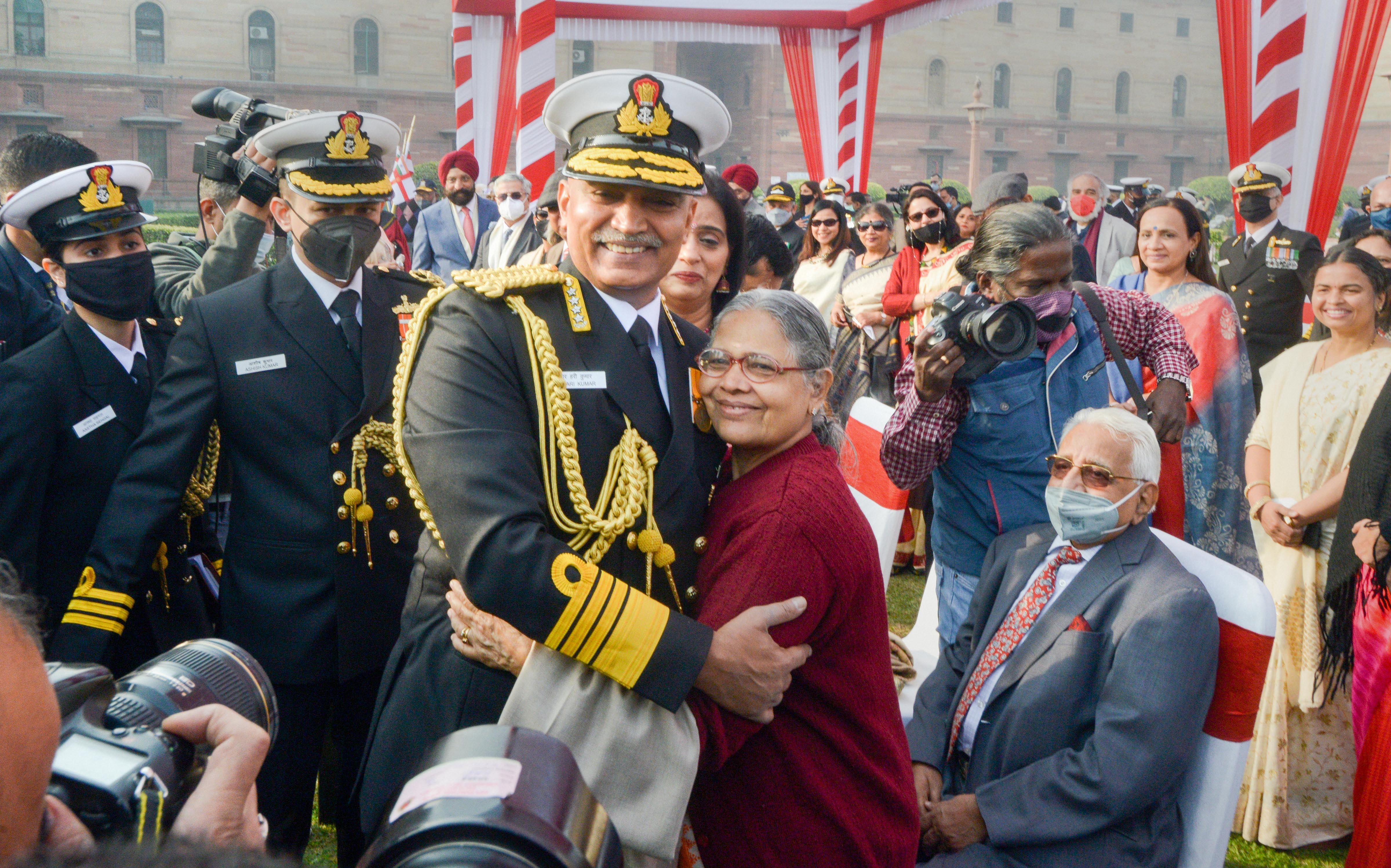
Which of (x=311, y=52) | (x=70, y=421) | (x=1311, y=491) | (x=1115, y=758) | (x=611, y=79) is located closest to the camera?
(x=611, y=79)

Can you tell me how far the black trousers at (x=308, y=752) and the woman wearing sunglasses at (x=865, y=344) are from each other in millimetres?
3824

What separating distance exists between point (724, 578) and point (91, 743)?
0.96m

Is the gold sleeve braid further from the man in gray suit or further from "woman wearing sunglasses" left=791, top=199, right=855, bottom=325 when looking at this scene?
"woman wearing sunglasses" left=791, top=199, right=855, bottom=325

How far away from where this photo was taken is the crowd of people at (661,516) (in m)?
1.67

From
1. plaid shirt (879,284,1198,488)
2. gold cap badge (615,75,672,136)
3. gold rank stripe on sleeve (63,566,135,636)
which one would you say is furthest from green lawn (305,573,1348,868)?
gold cap badge (615,75,672,136)

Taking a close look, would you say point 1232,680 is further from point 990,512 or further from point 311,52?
point 311,52

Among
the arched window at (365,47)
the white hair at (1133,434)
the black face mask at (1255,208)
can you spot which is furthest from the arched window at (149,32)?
Answer: the white hair at (1133,434)

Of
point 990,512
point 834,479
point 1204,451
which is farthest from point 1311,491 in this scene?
point 834,479

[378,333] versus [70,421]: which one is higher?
[378,333]

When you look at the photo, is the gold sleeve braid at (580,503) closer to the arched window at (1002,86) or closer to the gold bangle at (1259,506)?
the gold bangle at (1259,506)

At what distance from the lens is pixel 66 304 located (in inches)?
165

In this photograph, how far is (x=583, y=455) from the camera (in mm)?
1831

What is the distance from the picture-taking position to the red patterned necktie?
276 cm

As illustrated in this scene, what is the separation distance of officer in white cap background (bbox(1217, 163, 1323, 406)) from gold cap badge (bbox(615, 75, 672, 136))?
527cm
